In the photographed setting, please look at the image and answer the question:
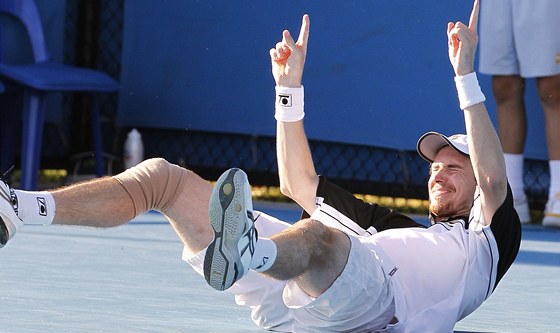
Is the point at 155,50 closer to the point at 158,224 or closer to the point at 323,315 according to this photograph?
the point at 158,224

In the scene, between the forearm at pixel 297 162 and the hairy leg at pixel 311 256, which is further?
the forearm at pixel 297 162

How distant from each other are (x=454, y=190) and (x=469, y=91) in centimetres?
40

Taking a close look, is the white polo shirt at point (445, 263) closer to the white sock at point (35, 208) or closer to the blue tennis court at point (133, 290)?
the blue tennis court at point (133, 290)

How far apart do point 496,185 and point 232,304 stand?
127 centimetres

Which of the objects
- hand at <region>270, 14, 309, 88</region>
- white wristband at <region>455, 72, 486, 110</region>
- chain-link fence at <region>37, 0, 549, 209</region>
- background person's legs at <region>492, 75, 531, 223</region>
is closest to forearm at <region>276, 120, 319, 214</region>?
hand at <region>270, 14, 309, 88</region>

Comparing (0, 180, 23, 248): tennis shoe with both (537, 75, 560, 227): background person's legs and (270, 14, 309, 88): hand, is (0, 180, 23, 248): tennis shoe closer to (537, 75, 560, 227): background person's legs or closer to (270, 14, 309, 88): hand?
(270, 14, 309, 88): hand

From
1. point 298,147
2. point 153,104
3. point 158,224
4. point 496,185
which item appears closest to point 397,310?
point 496,185

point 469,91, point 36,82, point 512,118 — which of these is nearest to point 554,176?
point 512,118

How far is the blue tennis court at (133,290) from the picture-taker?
4.21 m

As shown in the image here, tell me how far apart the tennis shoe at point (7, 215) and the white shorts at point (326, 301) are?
2.04ft

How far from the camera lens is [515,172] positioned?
769cm

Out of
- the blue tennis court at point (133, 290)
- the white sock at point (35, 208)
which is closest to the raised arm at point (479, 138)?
the blue tennis court at point (133, 290)

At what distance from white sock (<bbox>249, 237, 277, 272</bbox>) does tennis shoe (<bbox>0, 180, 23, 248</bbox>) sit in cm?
75

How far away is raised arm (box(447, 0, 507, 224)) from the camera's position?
12.9 ft
